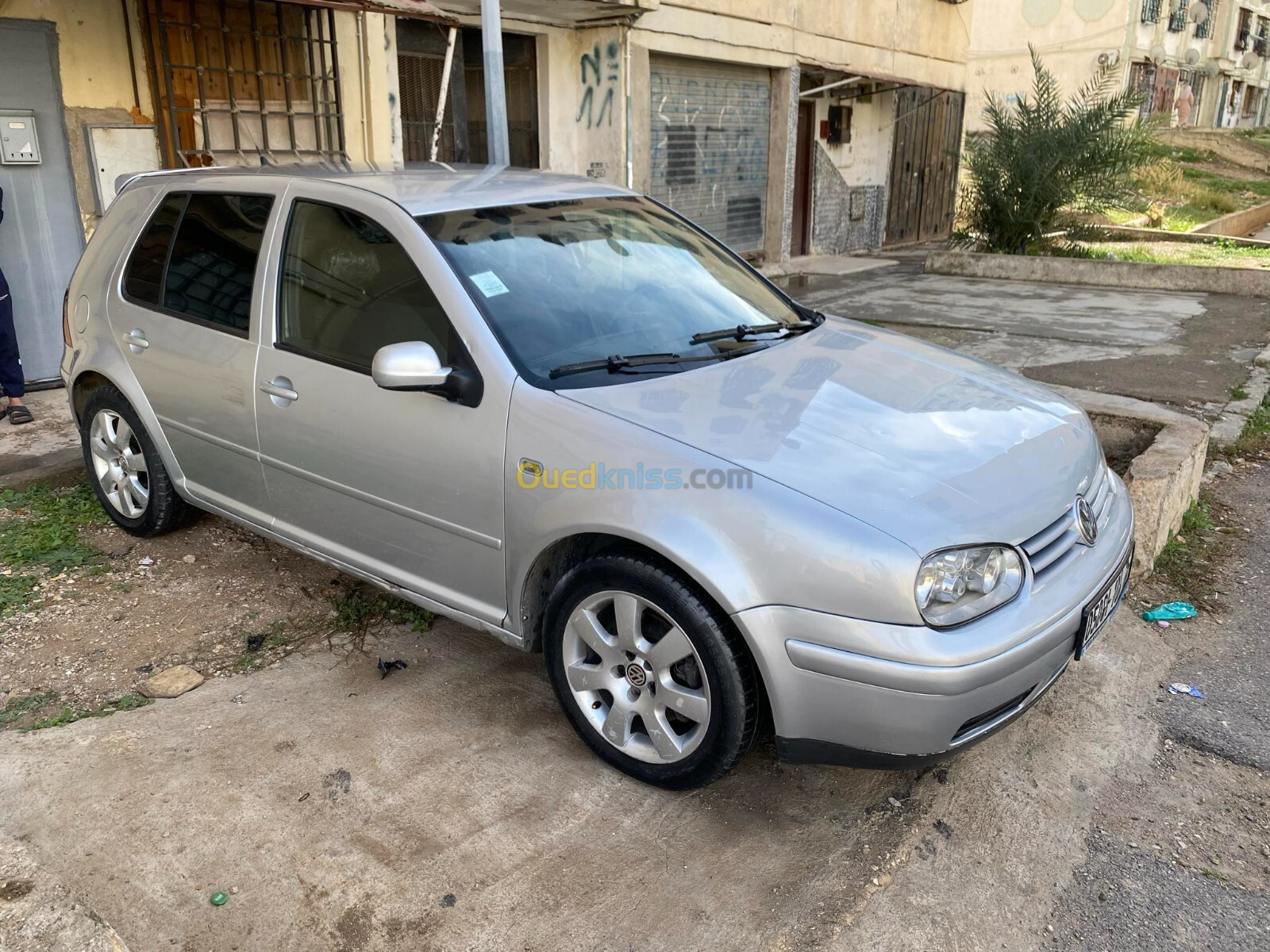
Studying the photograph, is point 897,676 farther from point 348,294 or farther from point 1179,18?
point 1179,18

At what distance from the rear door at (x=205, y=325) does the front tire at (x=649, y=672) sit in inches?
61.1

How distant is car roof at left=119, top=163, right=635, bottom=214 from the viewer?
134 inches

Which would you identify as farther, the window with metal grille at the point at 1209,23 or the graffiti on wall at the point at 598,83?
the window with metal grille at the point at 1209,23

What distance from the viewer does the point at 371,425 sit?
3.23m

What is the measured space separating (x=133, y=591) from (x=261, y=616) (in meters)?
0.65

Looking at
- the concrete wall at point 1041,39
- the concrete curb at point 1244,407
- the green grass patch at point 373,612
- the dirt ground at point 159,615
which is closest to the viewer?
the dirt ground at point 159,615

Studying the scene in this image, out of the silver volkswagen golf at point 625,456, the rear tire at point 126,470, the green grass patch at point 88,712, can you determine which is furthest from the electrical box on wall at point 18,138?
the green grass patch at point 88,712

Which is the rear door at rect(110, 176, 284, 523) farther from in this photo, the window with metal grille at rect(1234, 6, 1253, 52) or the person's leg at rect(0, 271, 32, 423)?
the window with metal grille at rect(1234, 6, 1253, 52)

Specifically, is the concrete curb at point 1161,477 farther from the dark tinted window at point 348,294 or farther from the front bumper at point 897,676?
the dark tinted window at point 348,294

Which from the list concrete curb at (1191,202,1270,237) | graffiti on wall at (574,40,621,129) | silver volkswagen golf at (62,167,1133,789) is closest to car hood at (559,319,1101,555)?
silver volkswagen golf at (62,167,1133,789)

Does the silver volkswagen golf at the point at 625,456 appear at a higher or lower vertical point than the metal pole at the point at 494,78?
lower

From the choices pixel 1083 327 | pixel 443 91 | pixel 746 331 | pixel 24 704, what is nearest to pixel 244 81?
pixel 443 91

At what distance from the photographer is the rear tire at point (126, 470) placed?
4336 mm

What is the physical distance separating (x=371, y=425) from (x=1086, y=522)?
2.25 meters
